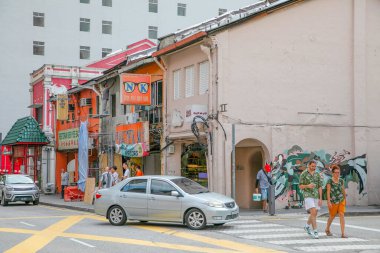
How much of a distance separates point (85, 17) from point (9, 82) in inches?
380

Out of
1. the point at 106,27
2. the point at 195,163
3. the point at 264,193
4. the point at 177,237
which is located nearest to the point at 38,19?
the point at 106,27

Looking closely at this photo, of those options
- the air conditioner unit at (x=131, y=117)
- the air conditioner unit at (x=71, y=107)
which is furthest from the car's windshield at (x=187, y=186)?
the air conditioner unit at (x=71, y=107)

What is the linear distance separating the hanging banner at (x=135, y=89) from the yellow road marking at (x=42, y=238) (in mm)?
8094

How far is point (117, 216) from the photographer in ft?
61.0

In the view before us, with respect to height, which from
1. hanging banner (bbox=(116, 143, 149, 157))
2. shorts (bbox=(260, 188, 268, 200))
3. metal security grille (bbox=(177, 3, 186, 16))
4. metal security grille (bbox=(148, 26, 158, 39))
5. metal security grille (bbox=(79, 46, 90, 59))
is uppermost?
metal security grille (bbox=(177, 3, 186, 16))

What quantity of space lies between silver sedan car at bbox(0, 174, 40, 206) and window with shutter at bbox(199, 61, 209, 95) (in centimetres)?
1037

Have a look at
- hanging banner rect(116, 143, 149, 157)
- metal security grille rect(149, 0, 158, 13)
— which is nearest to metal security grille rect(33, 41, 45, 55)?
metal security grille rect(149, 0, 158, 13)

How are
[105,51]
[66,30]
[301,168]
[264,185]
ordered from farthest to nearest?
Answer: [105,51] < [66,30] < [301,168] < [264,185]

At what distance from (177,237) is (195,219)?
156cm

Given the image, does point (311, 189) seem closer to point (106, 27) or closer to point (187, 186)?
point (187, 186)

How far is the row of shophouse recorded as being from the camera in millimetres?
23922

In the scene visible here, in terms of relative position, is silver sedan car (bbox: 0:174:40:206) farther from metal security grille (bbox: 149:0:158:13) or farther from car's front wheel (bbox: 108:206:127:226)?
metal security grille (bbox: 149:0:158:13)

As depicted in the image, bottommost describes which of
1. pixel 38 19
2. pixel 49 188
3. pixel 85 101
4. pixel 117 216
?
pixel 49 188

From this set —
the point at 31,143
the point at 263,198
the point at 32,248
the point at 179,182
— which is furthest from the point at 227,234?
the point at 31,143
